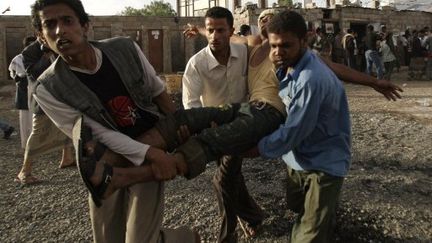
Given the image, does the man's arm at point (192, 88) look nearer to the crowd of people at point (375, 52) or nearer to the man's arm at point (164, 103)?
the man's arm at point (164, 103)

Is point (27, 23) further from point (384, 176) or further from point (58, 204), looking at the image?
point (384, 176)

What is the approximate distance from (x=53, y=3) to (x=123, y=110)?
61 cm

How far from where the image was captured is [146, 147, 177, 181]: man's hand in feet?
7.01

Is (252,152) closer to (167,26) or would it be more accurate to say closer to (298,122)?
(298,122)

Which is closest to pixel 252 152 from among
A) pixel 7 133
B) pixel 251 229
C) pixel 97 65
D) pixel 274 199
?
pixel 97 65

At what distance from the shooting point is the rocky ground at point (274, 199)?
3299 mm

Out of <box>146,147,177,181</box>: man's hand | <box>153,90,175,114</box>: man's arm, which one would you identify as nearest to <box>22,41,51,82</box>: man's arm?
<box>153,90,175,114</box>: man's arm

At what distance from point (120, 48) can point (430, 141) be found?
16.0 ft

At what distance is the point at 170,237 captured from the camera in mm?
2406

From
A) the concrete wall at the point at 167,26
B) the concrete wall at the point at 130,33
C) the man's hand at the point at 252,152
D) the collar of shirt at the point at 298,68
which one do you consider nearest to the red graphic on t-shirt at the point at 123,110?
the man's hand at the point at 252,152

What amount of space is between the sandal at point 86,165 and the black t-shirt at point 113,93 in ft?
0.56

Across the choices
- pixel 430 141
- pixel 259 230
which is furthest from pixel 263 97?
pixel 430 141

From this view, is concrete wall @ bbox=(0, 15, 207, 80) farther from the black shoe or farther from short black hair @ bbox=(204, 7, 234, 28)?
short black hair @ bbox=(204, 7, 234, 28)

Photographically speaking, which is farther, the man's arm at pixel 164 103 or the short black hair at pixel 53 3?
the man's arm at pixel 164 103
